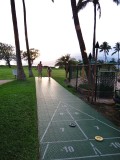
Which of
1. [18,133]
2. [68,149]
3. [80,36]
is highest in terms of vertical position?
[80,36]

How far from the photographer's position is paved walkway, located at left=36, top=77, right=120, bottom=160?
4285 mm

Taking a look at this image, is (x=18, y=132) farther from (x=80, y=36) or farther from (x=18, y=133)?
(x=80, y=36)

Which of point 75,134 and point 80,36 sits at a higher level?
point 80,36

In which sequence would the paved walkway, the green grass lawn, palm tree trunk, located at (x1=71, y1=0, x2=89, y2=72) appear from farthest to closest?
palm tree trunk, located at (x1=71, y1=0, x2=89, y2=72)
the paved walkway
the green grass lawn

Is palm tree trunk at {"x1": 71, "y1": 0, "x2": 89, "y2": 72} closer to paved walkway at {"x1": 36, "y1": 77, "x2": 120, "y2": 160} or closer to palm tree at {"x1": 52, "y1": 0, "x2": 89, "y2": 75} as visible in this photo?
palm tree at {"x1": 52, "y1": 0, "x2": 89, "y2": 75}

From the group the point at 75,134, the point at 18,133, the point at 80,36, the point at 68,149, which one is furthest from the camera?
the point at 80,36

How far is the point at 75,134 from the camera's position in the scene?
5379 millimetres

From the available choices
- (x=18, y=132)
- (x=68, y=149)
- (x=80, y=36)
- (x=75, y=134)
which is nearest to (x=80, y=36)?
(x=80, y=36)

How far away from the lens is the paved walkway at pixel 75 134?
14.1ft

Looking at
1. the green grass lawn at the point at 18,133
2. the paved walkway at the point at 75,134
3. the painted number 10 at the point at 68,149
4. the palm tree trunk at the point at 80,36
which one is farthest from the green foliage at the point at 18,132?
the palm tree trunk at the point at 80,36

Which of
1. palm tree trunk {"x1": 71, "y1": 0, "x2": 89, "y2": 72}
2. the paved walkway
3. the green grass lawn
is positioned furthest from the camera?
palm tree trunk {"x1": 71, "y1": 0, "x2": 89, "y2": 72}

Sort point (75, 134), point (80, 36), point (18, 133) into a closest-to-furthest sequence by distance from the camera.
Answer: point (18, 133), point (75, 134), point (80, 36)

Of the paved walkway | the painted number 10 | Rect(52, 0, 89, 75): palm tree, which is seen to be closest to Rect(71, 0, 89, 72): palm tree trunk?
Rect(52, 0, 89, 75): palm tree

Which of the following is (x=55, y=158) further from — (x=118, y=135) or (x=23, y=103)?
(x=23, y=103)
